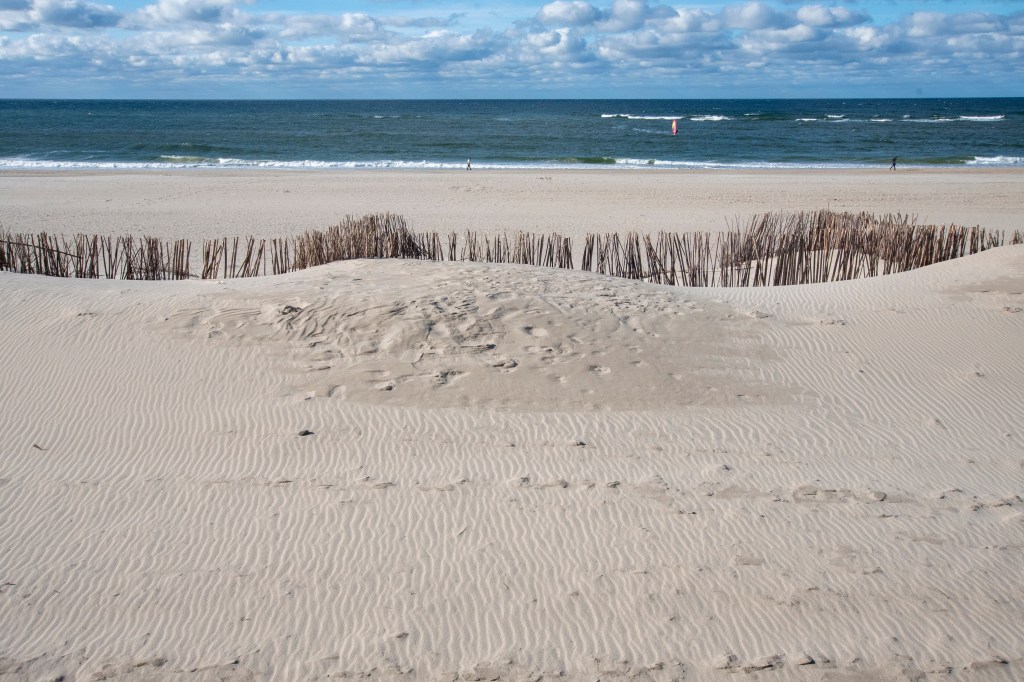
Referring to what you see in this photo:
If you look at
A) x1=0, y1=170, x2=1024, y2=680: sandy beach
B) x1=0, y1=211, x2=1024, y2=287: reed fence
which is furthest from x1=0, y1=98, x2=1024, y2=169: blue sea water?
x1=0, y1=170, x2=1024, y2=680: sandy beach

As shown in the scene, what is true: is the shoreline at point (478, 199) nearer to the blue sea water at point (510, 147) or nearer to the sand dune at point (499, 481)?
the blue sea water at point (510, 147)

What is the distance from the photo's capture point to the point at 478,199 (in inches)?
652

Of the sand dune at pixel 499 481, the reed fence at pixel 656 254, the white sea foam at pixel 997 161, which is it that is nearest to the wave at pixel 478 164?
the white sea foam at pixel 997 161

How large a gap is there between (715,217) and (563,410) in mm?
10340

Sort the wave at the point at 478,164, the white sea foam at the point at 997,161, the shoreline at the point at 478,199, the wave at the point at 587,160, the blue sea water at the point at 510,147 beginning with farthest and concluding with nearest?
the wave at the point at 587,160 → the blue sea water at the point at 510,147 → the white sea foam at the point at 997,161 → the wave at the point at 478,164 → the shoreline at the point at 478,199

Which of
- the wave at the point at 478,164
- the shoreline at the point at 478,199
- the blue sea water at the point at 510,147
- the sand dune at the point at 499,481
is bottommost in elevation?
the sand dune at the point at 499,481

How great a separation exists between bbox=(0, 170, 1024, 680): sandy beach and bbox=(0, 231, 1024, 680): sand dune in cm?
2

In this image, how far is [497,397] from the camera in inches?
198

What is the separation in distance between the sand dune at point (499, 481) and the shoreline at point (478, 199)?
675 cm

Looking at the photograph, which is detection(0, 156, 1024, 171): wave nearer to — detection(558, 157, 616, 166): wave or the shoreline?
detection(558, 157, 616, 166): wave

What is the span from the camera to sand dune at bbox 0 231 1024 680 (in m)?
3.00

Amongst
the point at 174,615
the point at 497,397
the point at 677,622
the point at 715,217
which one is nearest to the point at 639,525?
the point at 677,622

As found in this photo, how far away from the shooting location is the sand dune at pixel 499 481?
300cm

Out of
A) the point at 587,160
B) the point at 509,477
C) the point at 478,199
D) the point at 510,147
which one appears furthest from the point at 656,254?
the point at 510,147
